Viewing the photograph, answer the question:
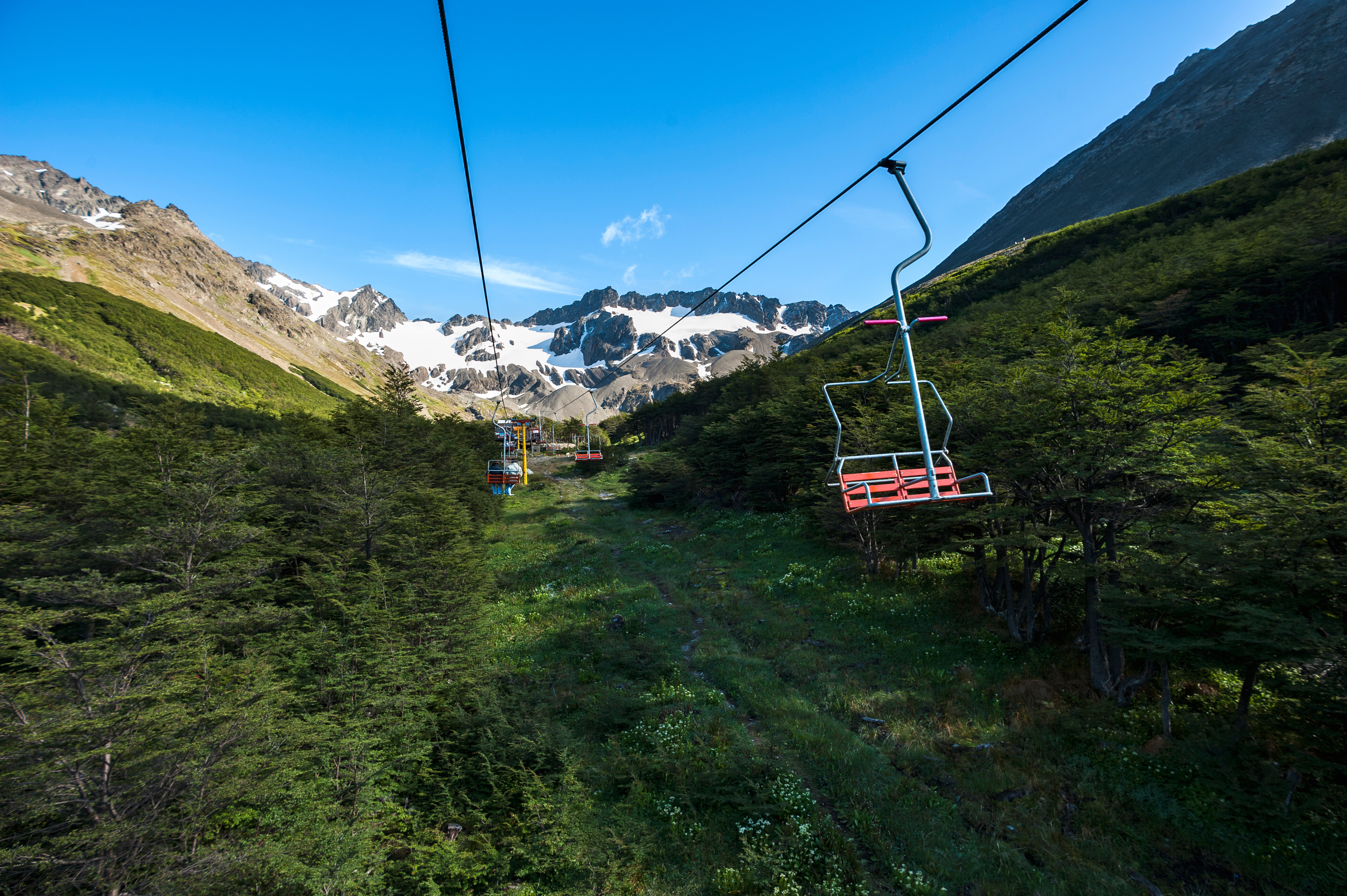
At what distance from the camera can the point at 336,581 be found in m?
12.7

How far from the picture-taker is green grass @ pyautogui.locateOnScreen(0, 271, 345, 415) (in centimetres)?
6525

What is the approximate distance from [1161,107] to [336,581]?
21654 cm

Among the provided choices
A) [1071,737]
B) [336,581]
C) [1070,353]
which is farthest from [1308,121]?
[336,581]

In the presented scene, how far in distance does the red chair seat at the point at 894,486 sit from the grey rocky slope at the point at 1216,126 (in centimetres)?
12434

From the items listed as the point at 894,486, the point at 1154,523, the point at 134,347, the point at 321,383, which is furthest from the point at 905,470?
the point at 321,383

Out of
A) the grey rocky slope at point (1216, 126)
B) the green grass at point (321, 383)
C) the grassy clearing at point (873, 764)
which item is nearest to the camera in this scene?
the grassy clearing at point (873, 764)

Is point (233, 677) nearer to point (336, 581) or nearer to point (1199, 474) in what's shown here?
point (336, 581)

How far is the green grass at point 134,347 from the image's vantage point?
65.2 metres

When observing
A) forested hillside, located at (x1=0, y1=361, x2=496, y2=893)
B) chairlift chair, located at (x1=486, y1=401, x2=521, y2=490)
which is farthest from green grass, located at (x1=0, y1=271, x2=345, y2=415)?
forested hillside, located at (x1=0, y1=361, x2=496, y2=893)

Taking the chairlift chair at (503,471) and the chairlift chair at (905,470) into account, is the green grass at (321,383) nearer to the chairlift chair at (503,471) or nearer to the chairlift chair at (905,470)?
the chairlift chair at (503,471)

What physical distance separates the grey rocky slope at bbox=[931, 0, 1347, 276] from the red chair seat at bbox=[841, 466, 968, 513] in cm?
12434

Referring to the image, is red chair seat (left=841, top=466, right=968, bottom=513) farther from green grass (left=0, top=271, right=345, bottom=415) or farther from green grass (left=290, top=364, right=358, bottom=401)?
green grass (left=290, top=364, right=358, bottom=401)

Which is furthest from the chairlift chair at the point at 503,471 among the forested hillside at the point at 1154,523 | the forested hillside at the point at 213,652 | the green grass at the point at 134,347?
the green grass at the point at 134,347

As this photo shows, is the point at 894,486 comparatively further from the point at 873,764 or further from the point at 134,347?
the point at 134,347
